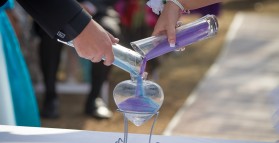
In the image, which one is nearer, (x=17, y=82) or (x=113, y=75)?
(x=17, y=82)

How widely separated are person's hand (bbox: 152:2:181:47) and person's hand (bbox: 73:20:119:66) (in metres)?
0.19

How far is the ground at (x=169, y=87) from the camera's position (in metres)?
4.61

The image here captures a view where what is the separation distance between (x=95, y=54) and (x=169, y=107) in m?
3.30

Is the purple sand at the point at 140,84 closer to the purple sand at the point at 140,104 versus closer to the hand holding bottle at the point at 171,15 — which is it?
the purple sand at the point at 140,104

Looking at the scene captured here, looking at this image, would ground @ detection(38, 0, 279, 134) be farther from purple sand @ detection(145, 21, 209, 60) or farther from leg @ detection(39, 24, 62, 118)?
purple sand @ detection(145, 21, 209, 60)

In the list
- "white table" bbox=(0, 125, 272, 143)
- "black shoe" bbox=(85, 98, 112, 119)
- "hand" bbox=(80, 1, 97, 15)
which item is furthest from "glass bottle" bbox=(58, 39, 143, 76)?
"black shoe" bbox=(85, 98, 112, 119)

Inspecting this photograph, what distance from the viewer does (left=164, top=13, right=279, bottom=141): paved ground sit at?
4516 millimetres

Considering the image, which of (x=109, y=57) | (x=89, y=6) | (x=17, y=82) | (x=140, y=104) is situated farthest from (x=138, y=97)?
(x=89, y=6)

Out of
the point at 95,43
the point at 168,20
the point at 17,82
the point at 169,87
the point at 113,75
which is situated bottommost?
the point at 95,43

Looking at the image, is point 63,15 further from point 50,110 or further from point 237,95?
point 237,95

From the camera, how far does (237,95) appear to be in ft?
17.7

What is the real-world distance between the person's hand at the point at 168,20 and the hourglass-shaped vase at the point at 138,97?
0.17 meters

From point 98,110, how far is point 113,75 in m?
1.14

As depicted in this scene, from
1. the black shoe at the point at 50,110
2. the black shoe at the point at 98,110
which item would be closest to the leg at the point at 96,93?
the black shoe at the point at 98,110
